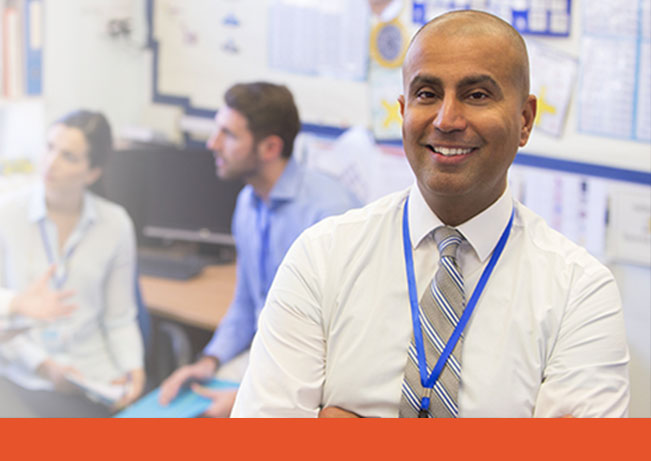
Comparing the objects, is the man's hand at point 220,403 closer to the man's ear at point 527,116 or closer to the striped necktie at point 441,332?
the striped necktie at point 441,332

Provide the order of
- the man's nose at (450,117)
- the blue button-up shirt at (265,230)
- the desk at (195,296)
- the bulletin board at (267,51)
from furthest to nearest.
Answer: the desk at (195,296), the bulletin board at (267,51), the blue button-up shirt at (265,230), the man's nose at (450,117)

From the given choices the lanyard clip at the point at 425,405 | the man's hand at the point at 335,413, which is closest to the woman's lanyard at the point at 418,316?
the lanyard clip at the point at 425,405

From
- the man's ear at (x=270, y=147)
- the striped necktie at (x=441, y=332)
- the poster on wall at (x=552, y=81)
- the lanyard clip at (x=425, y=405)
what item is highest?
the poster on wall at (x=552, y=81)

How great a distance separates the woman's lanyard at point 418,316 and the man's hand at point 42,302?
1.67m

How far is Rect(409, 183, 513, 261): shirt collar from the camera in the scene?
130 centimetres

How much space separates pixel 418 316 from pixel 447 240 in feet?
0.50

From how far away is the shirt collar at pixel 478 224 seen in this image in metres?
1.30

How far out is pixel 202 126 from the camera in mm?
2654

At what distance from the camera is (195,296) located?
2.59m

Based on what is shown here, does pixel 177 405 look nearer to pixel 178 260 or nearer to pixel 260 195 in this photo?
pixel 178 260

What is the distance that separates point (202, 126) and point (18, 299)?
36.7 inches

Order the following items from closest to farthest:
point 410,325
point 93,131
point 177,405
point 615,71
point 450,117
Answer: point 450,117 → point 410,325 → point 615,71 → point 177,405 → point 93,131

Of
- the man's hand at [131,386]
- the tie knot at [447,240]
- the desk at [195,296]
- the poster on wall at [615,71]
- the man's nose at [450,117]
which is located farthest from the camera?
the man's hand at [131,386]

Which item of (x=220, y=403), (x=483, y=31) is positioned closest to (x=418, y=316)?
(x=483, y=31)
